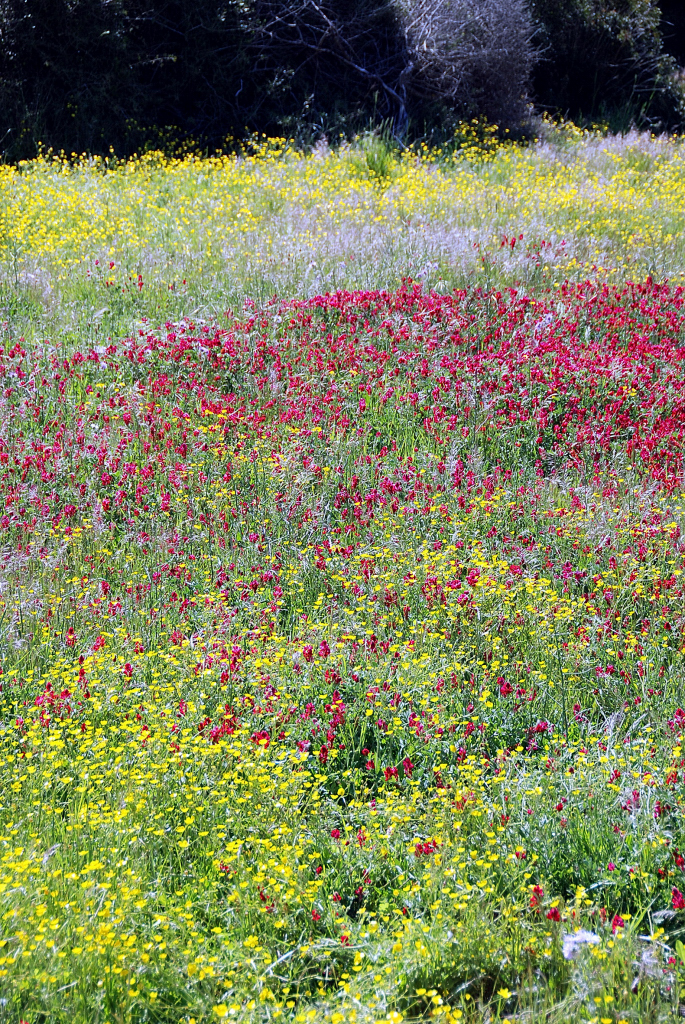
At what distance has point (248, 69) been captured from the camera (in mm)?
15078

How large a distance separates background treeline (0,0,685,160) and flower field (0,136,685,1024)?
6.72m

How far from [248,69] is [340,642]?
46.1ft

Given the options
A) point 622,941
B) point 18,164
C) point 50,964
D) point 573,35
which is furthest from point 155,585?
point 573,35

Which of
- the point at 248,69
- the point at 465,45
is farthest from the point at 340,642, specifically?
the point at 465,45

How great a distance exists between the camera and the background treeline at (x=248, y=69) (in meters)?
14.0

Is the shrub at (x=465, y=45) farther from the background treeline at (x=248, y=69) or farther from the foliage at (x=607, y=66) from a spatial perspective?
the foliage at (x=607, y=66)

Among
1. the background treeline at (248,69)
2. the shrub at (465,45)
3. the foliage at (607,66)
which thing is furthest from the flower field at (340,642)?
the foliage at (607,66)

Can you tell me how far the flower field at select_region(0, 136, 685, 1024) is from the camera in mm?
2498

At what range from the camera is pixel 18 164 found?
43.4 ft

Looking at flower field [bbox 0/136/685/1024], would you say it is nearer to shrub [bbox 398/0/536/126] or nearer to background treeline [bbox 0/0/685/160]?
background treeline [bbox 0/0/685/160]

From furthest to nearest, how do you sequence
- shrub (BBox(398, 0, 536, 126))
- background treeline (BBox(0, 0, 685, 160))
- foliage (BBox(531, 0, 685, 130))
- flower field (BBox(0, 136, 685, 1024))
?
foliage (BBox(531, 0, 685, 130)) → shrub (BBox(398, 0, 536, 126)) → background treeline (BBox(0, 0, 685, 160)) → flower field (BBox(0, 136, 685, 1024))

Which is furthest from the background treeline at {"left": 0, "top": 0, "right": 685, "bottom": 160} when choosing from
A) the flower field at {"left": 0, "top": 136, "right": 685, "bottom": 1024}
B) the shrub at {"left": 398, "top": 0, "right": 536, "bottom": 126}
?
the flower field at {"left": 0, "top": 136, "right": 685, "bottom": 1024}

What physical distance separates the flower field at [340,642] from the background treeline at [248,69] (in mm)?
6718

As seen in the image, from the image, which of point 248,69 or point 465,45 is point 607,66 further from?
point 248,69
